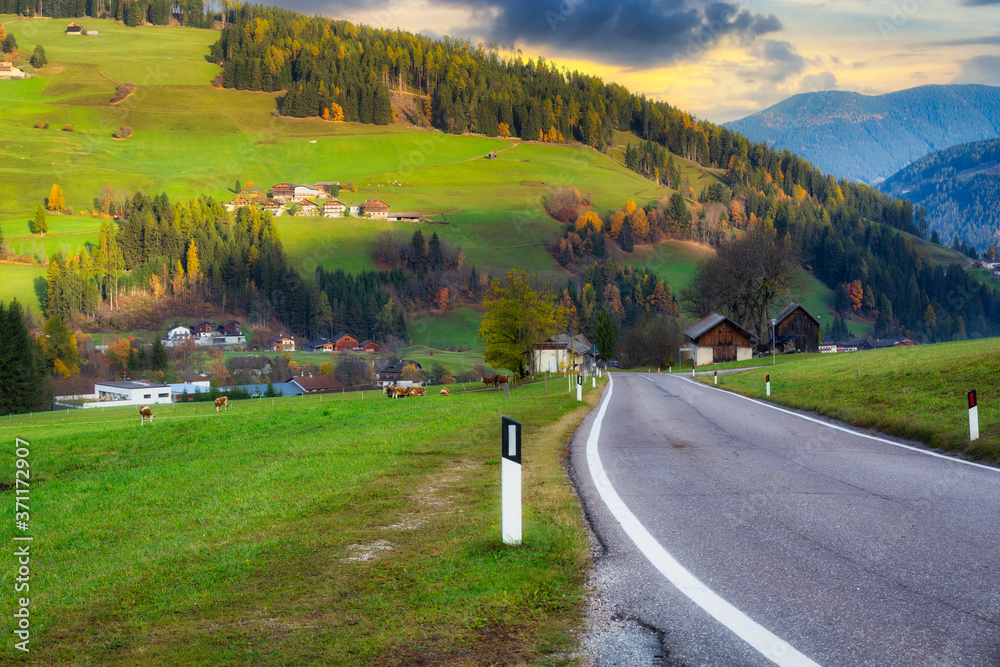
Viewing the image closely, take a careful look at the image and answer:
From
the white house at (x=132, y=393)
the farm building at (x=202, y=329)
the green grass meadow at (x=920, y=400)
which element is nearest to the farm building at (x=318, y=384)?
the white house at (x=132, y=393)

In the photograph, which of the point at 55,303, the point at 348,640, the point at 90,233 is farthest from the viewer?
the point at 90,233

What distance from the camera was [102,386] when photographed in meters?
105

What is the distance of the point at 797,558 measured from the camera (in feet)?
18.3

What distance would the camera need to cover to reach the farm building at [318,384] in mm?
104125

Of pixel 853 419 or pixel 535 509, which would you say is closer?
pixel 535 509

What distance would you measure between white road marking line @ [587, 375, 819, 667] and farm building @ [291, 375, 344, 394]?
9971 cm

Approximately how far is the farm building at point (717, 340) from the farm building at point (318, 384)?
51.7 metres

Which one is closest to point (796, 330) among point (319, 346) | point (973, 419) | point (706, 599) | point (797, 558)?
point (973, 419)

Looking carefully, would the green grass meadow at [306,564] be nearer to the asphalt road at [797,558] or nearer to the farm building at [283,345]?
the asphalt road at [797,558]

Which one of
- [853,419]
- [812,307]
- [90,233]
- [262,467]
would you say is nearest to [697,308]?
[853,419]

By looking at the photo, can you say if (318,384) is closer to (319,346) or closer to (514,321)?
(514,321)

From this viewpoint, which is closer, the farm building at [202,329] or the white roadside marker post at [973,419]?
the white roadside marker post at [973,419]

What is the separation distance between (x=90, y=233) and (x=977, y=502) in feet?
711

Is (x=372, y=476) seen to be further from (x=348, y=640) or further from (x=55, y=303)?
(x=55, y=303)
